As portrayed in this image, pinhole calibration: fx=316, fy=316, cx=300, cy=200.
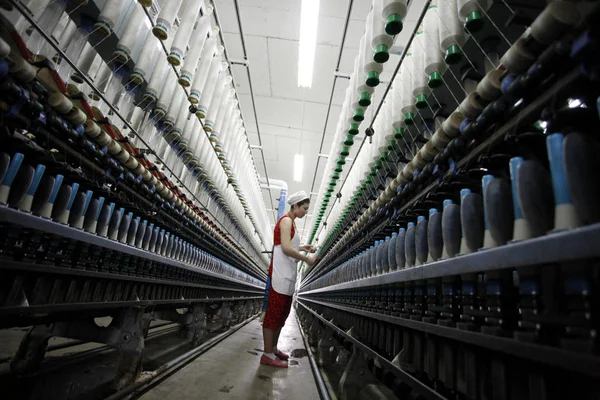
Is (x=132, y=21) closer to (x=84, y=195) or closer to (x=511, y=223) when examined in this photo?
(x=84, y=195)

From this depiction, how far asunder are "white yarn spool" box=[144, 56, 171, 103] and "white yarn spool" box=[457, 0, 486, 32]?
168 cm

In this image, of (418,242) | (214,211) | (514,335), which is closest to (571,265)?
(514,335)

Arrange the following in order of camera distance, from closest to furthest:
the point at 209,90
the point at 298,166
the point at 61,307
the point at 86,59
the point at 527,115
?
the point at 527,115 < the point at 61,307 < the point at 86,59 < the point at 209,90 < the point at 298,166

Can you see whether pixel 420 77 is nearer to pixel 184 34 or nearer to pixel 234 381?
pixel 184 34

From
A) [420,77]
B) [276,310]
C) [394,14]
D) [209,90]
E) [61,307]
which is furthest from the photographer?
[209,90]

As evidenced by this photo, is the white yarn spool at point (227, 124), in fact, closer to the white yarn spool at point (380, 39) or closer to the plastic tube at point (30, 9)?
the plastic tube at point (30, 9)

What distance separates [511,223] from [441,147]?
1.62 feet

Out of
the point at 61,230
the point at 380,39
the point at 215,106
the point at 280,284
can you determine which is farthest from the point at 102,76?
the point at 280,284

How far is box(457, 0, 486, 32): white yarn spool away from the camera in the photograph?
1062 millimetres

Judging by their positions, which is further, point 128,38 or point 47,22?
point 128,38

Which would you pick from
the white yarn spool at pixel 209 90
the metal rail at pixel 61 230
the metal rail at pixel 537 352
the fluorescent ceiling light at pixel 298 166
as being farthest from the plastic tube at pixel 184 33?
the fluorescent ceiling light at pixel 298 166

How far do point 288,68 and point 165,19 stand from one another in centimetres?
291

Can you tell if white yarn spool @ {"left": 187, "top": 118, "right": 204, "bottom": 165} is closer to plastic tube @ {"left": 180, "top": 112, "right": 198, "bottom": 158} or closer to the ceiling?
plastic tube @ {"left": 180, "top": 112, "right": 198, "bottom": 158}

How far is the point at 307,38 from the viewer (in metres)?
3.38
